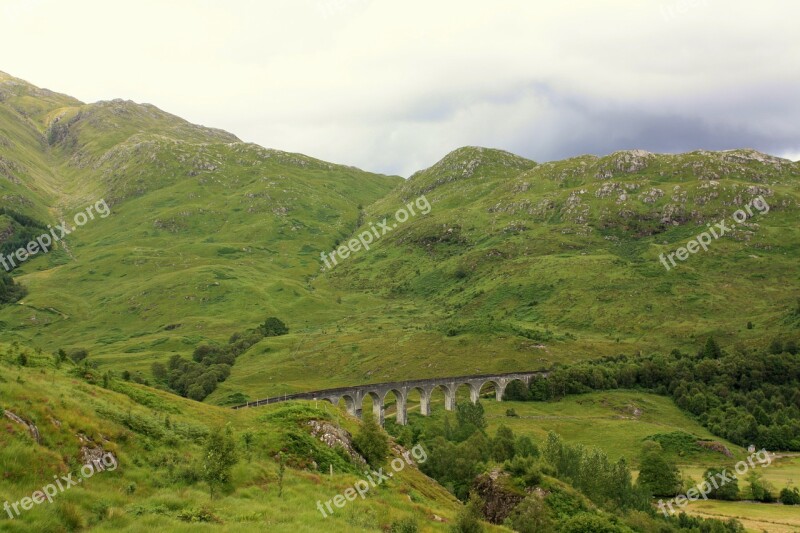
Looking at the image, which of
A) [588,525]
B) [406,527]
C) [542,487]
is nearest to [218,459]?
[406,527]

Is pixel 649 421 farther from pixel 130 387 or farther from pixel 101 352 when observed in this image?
pixel 101 352

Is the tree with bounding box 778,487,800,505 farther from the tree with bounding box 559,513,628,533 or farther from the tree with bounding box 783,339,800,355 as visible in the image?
the tree with bounding box 783,339,800,355

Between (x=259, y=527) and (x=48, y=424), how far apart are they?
11.7m

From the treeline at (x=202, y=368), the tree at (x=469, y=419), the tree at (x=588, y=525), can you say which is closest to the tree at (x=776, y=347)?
the tree at (x=469, y=419)

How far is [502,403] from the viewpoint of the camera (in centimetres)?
13025

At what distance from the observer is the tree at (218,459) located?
84.3ft

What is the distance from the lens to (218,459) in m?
25.9

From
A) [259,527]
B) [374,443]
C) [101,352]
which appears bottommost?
[101,352]

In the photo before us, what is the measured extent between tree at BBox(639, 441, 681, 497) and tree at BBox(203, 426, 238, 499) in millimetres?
70688

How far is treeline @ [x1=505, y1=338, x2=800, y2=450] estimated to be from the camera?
114 m

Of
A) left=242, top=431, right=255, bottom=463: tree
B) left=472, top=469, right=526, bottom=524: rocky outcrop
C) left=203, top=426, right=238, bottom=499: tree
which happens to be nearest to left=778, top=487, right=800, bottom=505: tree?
left=472, top=469, right=526, bottom=524: rocky outcrop

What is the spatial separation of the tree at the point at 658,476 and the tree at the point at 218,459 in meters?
70.7

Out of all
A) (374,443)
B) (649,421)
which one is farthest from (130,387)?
(649,421)

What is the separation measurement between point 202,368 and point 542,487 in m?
126
